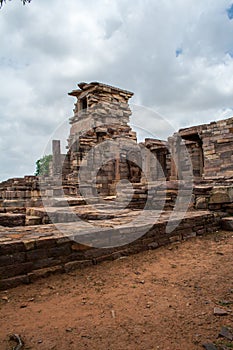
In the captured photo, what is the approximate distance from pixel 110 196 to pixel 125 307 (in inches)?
435

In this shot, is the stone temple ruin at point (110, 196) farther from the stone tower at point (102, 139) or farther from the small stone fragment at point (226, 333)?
the small stone fragment at point (226, 333)

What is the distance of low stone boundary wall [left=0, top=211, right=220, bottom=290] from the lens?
321cm

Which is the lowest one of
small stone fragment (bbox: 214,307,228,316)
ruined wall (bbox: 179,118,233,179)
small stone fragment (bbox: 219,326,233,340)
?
small stone fragment (bbox: 219,326,233,340)

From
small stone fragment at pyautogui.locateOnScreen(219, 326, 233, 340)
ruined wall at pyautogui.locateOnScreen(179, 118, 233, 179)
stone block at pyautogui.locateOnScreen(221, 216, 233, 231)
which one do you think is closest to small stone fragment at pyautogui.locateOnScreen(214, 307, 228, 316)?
small stone fragment at pyautogui.locateOnScreen(219, 326, 233, 340)

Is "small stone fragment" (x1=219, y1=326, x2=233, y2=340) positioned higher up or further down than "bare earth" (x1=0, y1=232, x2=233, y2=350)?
further down

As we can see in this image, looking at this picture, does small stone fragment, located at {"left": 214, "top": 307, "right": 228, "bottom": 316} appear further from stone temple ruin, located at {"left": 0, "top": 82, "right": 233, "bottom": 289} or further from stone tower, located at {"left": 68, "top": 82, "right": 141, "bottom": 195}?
stone tower, located at {"left": 68, "top": 82, "right": 141, "bottom": 195}

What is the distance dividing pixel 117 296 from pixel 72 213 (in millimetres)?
3480

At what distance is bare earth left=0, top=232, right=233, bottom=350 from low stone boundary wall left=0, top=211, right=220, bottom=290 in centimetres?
13

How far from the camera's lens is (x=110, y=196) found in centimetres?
1378

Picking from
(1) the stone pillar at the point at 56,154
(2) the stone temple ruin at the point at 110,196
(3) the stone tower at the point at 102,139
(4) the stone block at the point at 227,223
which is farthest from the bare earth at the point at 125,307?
(1) the stone pillar at the point at 56,154

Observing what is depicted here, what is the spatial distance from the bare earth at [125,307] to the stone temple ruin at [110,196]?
35 cm

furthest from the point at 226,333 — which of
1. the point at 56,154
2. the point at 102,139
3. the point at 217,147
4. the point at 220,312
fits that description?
the point at 56,154

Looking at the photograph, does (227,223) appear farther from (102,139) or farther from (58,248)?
(102,139)

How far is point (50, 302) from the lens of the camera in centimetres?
287
